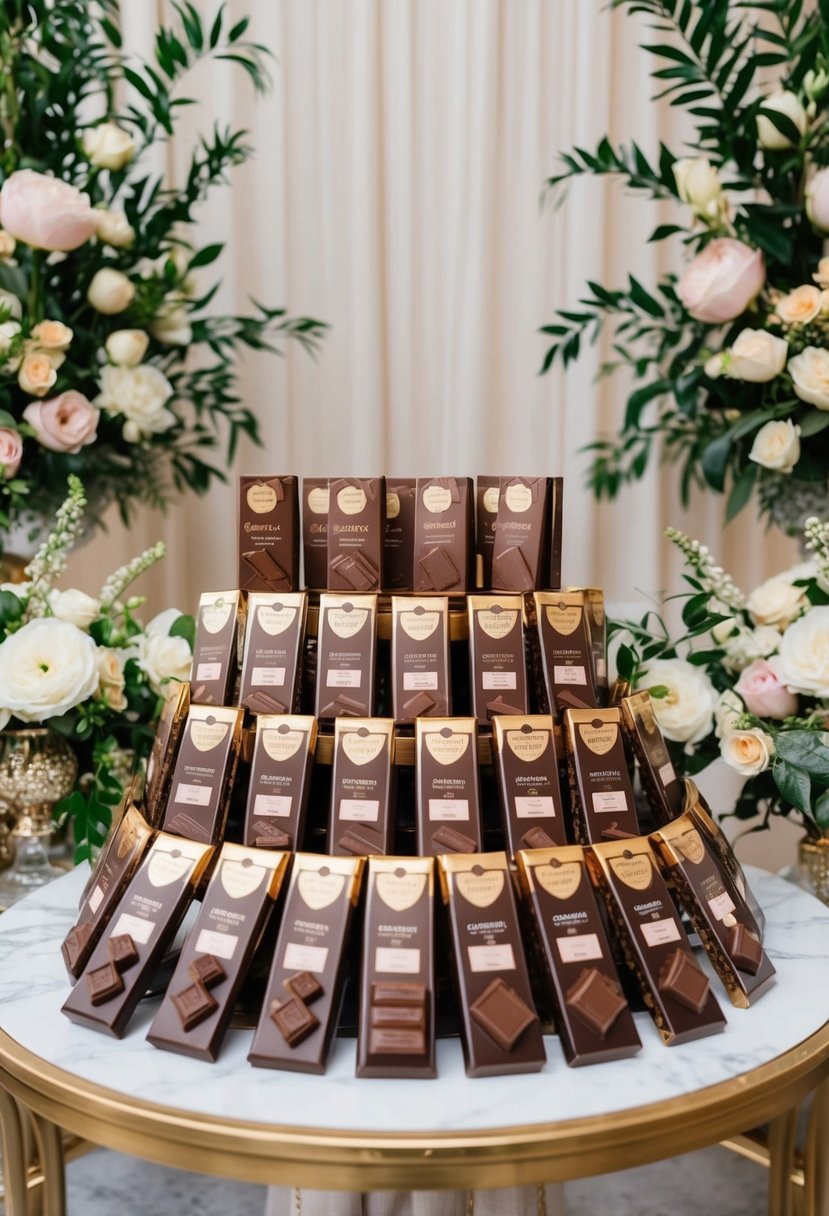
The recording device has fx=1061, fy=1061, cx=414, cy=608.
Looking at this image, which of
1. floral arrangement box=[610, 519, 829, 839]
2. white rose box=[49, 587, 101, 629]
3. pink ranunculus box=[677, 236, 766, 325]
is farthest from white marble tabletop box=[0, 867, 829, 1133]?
pink ranunculus box=[677, 236, 766, 325]

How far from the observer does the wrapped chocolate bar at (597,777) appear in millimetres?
1159

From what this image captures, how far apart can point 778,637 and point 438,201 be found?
1.16 m

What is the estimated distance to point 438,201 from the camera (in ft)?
7.14

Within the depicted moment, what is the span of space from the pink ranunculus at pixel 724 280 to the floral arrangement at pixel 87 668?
0.94 m

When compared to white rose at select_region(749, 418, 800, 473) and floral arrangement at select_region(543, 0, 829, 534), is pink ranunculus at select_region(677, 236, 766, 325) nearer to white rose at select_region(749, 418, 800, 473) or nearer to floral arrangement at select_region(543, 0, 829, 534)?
floral arrangement at select_region(543, 0, 829, 534)

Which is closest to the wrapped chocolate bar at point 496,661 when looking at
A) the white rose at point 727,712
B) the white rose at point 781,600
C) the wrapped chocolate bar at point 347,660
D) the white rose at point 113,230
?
the wrapped chocolate bar at point 347,660

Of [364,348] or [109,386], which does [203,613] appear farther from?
[364,348]

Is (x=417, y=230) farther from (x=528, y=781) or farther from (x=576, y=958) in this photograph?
(x=576, y=958)

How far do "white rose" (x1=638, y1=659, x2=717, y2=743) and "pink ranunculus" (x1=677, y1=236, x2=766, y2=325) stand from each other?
1.93ft

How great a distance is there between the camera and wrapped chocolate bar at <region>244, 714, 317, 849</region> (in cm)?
114

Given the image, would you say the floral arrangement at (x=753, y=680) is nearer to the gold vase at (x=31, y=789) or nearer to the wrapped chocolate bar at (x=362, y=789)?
the wrapped chocolate bar at (x=362, y=789)

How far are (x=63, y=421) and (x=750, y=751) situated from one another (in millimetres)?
1178

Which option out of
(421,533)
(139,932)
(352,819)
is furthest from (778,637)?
(139,932)

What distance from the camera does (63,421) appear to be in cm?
172
